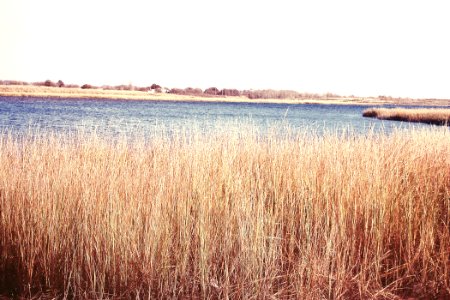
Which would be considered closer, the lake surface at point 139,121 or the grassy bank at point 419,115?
the lake surface at point 139,121

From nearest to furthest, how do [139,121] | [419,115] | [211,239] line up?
[211,239] < [139,121] < [419,115]

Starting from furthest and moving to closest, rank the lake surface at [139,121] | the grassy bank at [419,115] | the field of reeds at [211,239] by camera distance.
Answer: the grassy bank at [419,115], the lake surface at [139,121], the field of reeds at [211,239]

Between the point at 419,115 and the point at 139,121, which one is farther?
the point at 419,115

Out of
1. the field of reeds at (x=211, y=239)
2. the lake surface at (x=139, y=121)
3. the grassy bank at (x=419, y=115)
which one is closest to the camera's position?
the field of reeds at (x=211, y=239)

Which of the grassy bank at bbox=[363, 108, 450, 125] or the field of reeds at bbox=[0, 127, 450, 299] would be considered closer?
the field of reeds at bbox=[0, 127, 450, 299]

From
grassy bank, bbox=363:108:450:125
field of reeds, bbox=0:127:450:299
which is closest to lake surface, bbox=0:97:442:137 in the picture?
grassy bank, bbox=363:108:450:125

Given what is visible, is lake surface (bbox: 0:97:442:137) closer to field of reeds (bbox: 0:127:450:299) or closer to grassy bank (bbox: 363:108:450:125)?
grassy bank (bbox: 363:108:450:125)

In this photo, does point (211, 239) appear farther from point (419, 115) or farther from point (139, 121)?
point (419, 115)

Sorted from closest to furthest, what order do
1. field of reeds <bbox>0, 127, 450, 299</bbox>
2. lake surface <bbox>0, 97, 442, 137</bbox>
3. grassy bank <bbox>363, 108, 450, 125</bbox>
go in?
field of reeds <bbox>0, 127, 450, 299</bbox>
lake surface <bbox>0, 97, 442, 137</bbox>
grassy bank <bbox>363, 108, 450, 125</bbox>

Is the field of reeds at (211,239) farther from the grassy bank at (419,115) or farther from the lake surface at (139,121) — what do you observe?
the grassy bank at (419,115)

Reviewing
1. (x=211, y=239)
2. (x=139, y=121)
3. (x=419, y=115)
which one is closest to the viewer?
(x=211, y=239)

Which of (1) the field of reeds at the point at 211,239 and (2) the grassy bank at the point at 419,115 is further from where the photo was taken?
(2) the grassy bank at the point at 419,115

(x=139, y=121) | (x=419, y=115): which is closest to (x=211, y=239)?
(x=139, y=121)

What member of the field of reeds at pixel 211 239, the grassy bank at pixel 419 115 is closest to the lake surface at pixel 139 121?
the grassy bank at pixel 419 115
